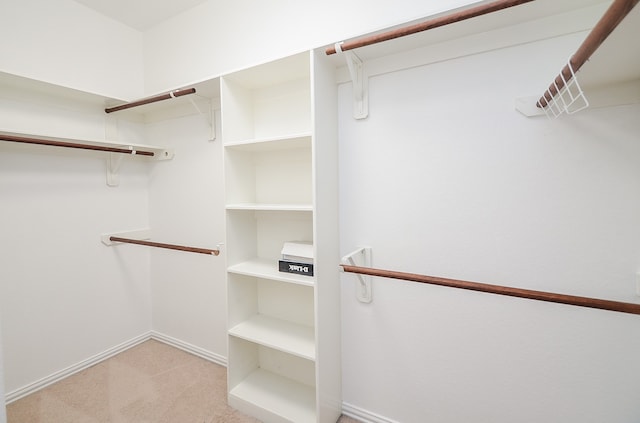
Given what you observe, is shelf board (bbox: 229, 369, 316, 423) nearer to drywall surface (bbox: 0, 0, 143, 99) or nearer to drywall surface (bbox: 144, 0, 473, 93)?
drywall surface (bbox: 144, 0, 473, 93)

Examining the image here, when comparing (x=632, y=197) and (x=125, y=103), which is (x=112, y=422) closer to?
(x=125, y=103)

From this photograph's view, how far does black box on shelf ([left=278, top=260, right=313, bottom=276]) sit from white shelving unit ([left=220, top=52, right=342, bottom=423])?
1.2 inches

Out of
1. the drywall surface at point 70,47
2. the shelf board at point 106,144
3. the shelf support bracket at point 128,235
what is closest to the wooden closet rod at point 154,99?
the drywall surface at point 70,47

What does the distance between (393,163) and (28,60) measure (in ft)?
8.00

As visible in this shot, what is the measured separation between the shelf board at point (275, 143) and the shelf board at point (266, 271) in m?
0.73

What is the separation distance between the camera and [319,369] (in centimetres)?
138

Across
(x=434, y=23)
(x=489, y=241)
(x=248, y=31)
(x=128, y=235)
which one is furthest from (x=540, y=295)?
(x=128, y=235)

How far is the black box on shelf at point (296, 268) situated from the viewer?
1.44 metres

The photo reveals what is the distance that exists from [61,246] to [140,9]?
6.10 feet

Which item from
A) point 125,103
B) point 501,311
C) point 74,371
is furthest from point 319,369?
point 125,103

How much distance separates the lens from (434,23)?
100 cm

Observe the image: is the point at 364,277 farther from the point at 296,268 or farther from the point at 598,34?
the point at 598,34

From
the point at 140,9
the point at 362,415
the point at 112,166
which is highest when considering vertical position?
the point at 140,9

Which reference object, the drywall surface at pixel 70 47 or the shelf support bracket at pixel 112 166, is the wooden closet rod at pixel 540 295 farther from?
the drywall surface at pixel 70 47
